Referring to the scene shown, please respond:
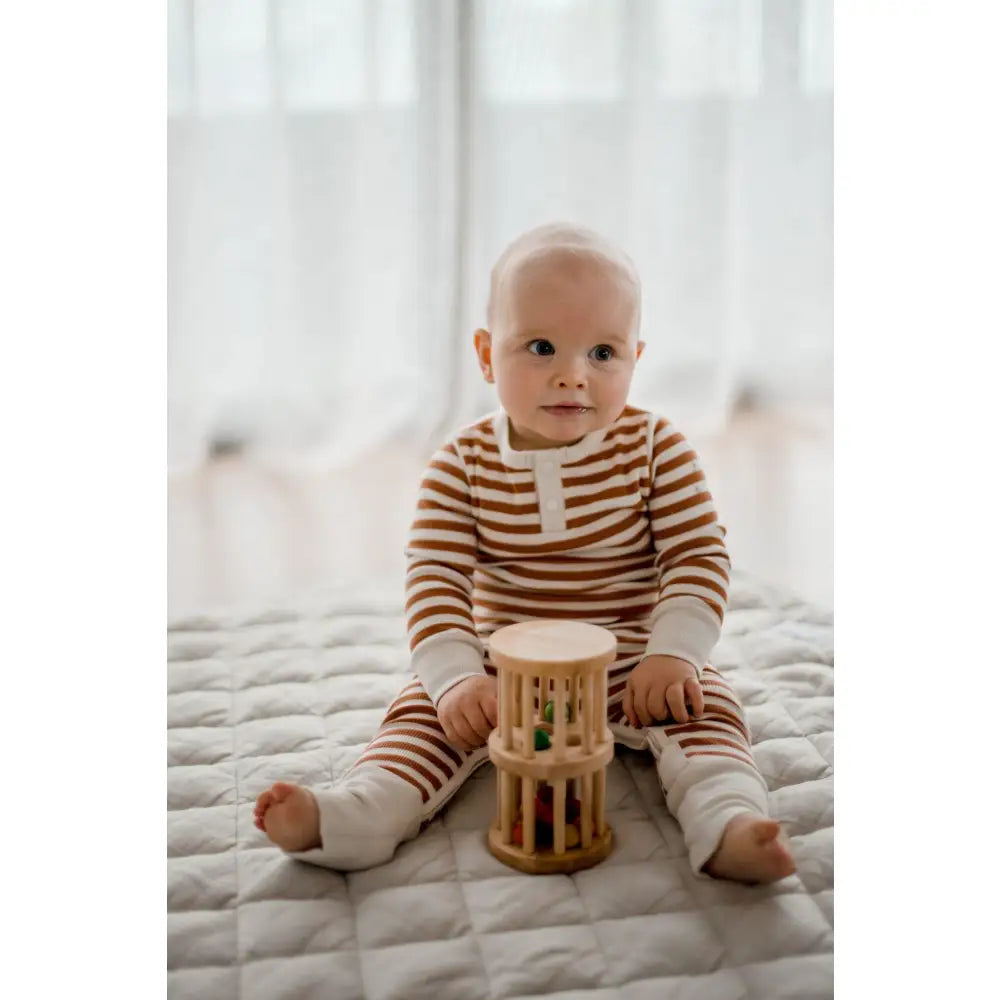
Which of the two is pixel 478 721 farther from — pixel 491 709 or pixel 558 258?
pixel 558 258

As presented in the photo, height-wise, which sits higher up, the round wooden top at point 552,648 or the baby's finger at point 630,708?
the round wooden top at point 552,648

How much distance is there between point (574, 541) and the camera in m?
1.25

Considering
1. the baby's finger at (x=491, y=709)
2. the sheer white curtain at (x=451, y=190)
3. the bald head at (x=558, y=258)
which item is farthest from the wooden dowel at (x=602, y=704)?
the sheer white curtain at (x=451, y=190)

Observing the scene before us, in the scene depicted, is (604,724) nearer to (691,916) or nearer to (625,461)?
(691,916)

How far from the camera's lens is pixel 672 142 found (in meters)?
2.37

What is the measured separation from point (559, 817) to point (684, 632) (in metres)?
0.23

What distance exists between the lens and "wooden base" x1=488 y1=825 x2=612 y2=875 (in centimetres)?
103

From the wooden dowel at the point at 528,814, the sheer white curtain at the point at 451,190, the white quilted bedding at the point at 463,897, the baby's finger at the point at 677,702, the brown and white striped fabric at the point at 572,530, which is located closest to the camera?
the white quilted bedding at the point at 463,897

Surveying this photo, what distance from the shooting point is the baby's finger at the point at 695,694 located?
1.13 meters

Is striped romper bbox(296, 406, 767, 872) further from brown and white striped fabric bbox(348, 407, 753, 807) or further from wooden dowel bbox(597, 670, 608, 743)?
wooden dowel bbox(597, 670, 608, 743)

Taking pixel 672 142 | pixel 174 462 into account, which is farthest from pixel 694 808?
pixel 672 142

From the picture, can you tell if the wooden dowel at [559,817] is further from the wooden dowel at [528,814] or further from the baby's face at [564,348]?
the baby's face at [564,348]

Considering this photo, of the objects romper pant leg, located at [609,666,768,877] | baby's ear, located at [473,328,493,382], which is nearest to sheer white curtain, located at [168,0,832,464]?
baby's ear, located at [473,328,493,382]

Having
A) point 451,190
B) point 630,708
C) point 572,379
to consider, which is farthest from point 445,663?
point 451,190
